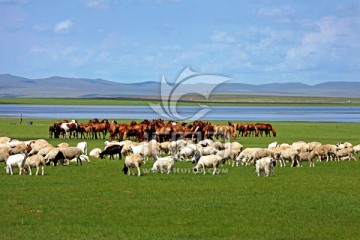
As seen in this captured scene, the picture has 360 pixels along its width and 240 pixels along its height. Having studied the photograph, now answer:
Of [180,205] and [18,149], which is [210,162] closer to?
[180,205]

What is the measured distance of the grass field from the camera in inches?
555

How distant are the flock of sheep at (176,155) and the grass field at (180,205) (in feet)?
1.72

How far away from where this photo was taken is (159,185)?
2083 centimetres

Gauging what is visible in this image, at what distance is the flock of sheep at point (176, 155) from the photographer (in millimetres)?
23469

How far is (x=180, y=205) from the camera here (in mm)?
17109

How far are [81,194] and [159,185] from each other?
275 centimetres

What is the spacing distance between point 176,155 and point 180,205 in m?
12.2

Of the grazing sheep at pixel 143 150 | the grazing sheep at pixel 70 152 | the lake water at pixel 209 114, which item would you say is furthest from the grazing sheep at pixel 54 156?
the lake water at pixel 209 114

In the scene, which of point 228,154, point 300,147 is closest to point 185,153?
point 228,154

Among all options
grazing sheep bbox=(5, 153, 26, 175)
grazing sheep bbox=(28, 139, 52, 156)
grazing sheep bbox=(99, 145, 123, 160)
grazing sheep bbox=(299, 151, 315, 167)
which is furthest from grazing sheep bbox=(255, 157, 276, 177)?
grazing sheep bbox=(28, 139, 52, 156)

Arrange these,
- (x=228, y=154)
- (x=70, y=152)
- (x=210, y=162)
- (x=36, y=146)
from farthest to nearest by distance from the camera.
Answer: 1. (x=36, y=146)
2. (x=228, y=154)
3. (x=70, y=152)
4. (x=210, y=162)

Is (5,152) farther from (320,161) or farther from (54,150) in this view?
(320,161)

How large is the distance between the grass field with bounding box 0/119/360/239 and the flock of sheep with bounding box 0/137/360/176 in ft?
1.72

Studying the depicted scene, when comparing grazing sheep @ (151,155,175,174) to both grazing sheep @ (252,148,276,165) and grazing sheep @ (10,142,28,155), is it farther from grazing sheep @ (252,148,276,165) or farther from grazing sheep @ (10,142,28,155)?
grazing sheep @ (10,142,28,155)
